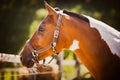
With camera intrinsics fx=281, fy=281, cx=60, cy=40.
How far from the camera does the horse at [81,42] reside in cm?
241

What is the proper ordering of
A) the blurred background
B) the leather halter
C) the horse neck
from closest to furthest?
the horse neck, the leather halter, the blurred background

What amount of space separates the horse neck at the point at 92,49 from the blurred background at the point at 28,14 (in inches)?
198

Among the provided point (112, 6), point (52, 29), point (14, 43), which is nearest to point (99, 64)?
point (52, 29)

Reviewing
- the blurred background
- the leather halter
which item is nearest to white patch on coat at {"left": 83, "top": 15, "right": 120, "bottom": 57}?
the leather halter

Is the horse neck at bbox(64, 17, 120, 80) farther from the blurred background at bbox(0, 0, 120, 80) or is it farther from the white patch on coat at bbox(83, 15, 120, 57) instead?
the blurred background at bbox(0, 0, 120, 80)

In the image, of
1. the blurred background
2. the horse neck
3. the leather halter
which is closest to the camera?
the horse neck

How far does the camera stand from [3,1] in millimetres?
9789

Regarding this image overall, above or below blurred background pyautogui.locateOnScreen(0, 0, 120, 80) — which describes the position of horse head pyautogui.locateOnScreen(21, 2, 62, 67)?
above

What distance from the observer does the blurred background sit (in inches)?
327

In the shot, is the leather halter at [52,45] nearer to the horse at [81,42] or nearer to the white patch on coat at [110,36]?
the horse at [81,42]

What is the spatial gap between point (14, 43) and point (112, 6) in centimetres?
338

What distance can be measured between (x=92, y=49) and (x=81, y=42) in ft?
0.39

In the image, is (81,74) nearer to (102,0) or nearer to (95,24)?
(95,24)

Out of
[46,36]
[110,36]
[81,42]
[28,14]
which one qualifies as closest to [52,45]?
[46,36]
